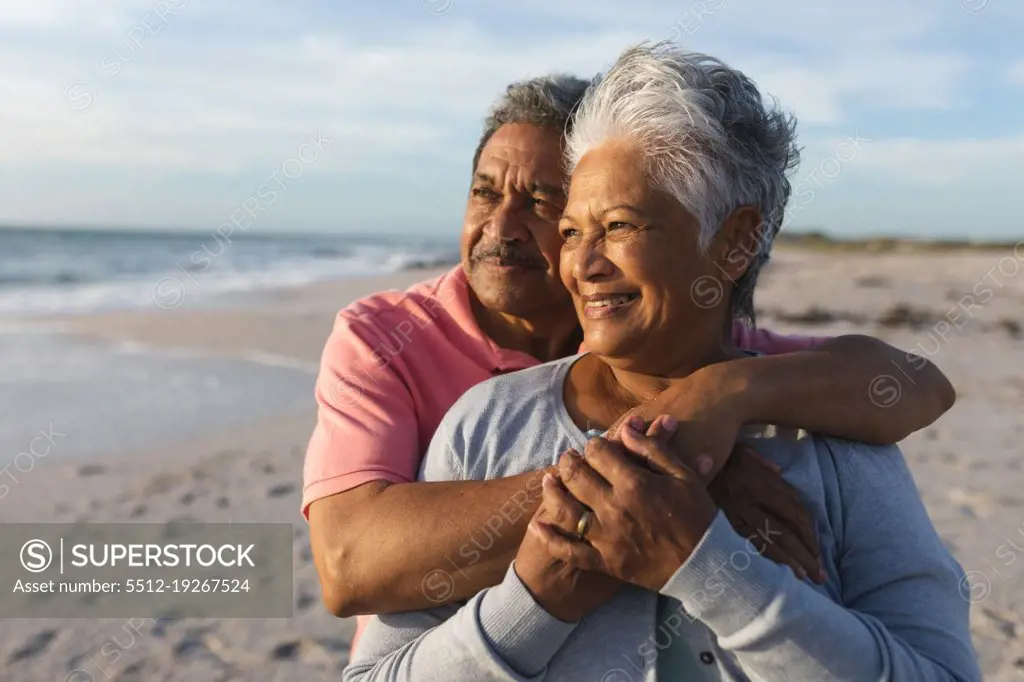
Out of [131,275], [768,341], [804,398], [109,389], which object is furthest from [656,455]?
[131,275]

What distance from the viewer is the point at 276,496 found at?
20.3 feet

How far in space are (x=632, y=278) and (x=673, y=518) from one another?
568 mm

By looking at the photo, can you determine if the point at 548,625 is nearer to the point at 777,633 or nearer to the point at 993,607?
the point at 777,633

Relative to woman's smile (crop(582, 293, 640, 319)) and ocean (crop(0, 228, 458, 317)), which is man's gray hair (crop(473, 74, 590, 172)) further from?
ocean (crop(0, 228, 458, 317))

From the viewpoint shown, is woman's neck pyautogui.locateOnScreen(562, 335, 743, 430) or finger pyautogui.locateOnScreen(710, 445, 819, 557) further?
woman's neck pyautogui.locateOnScreen(562, 335, 743, 430)

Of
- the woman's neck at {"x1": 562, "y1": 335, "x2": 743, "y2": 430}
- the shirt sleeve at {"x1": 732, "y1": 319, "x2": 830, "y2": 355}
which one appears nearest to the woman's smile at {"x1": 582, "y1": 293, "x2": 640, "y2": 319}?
the woman's neck at {"x1": 562, "y1": 335, "x2": 743, "y2": 430}

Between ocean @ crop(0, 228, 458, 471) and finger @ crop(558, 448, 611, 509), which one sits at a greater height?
finger @ crop(558, 448, 611, 509)

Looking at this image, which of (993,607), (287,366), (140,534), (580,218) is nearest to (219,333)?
(287,366)

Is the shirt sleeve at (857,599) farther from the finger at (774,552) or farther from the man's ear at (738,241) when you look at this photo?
the man's ear at (738,241)

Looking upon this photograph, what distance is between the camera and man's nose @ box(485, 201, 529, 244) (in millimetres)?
2764

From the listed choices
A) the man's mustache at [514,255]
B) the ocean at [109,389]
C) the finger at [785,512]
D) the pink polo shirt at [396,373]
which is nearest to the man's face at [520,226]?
the man's mustache at [514,255]

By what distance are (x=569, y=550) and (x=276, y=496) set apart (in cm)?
477

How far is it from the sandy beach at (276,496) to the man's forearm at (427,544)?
2.80 ft

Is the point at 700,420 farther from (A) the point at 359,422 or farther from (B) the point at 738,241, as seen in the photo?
(A) the point at 359,422
